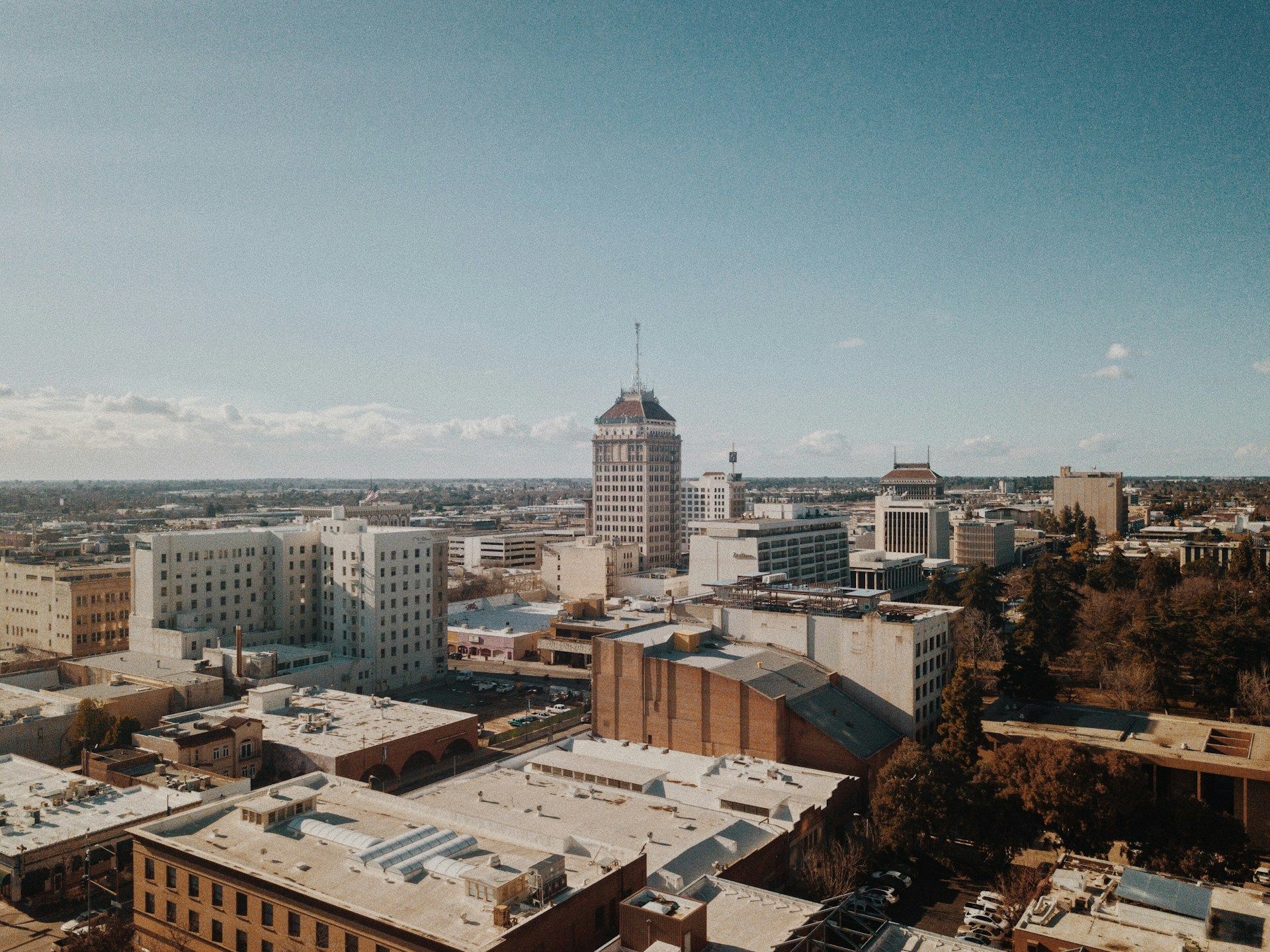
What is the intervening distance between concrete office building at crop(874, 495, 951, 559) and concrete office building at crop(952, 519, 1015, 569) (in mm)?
2419

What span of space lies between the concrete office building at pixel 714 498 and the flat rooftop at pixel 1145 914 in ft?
485

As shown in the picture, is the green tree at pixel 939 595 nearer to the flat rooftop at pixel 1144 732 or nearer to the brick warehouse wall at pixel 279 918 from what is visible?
the flat rooftop at pixel 1144 732

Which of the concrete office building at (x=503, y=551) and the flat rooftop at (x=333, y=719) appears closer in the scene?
the flat rooftop at (x=333, y=719)

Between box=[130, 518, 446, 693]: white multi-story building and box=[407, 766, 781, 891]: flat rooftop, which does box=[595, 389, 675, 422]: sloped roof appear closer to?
box=[130, 518, 446, 693]: white multi-story building

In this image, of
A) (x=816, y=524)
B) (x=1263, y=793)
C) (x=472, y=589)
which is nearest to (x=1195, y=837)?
(x=1263, y=793)

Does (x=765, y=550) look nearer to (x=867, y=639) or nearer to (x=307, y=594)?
(x=867, y=639)

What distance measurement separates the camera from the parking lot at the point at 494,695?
75.8 meters

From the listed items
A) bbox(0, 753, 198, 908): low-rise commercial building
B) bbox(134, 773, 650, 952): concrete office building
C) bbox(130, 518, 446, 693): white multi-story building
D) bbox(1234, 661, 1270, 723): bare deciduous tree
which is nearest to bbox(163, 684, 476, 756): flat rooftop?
bbox(0, 753, 198, 908): low-rise commercial building

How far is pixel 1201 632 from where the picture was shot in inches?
2790

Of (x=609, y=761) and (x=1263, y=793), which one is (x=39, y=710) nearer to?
(x=609, y=761)

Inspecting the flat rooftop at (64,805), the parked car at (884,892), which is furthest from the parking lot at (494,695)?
the parked car at (884,892)

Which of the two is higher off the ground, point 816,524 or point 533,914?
point 816,524

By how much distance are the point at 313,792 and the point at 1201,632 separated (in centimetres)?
6866

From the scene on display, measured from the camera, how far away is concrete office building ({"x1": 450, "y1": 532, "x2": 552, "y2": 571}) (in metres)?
171
